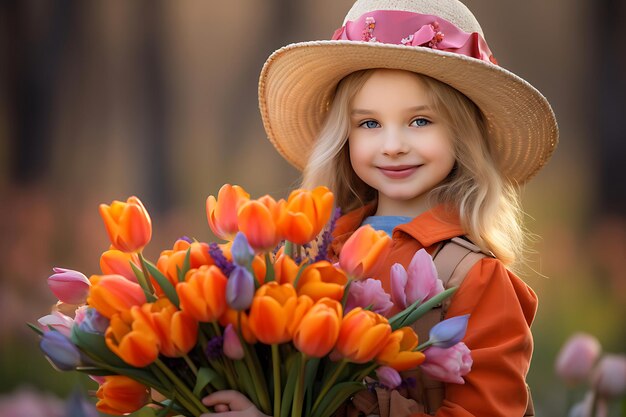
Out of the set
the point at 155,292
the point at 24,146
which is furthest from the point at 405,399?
the point at 24,146

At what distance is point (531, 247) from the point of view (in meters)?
2.52

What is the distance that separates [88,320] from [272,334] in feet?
0.64

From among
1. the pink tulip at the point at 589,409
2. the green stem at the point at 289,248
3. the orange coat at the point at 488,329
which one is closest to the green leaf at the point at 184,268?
the green stem at the point at 289,248

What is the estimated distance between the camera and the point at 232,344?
36.4 inches

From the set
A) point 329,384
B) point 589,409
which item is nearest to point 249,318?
point 329,384

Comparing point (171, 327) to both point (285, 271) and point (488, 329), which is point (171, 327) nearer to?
point (285, 271)

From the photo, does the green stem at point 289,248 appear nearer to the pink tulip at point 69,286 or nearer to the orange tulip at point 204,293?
the orange tulip at point 204,293

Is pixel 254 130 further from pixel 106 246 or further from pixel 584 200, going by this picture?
pixel 584 200

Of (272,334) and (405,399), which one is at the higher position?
(272,334)

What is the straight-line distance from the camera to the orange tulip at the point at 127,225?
0.98m

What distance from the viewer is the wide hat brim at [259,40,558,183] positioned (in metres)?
1.27

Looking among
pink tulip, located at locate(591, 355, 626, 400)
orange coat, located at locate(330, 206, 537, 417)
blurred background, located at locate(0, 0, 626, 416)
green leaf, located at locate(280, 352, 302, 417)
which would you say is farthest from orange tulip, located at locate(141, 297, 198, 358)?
blurred background, located at locate(0, 0, 626, 416)

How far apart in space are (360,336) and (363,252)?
10cm

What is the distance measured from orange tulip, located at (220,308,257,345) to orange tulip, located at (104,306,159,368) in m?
0.07
